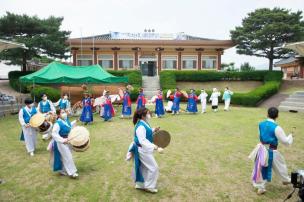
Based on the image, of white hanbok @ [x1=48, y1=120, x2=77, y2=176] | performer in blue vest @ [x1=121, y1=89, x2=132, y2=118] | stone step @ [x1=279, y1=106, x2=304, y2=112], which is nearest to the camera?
white hanbok @ [x1=48, y1=120, x2=77, y2=176]

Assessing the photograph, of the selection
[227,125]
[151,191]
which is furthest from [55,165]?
[227,125]

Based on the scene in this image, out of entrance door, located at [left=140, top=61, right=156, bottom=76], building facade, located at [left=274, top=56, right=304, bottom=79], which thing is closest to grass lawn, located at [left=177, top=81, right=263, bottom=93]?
entrance door, located at [left=140, top=61, right=156, bottom=76]

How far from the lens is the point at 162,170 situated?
673 cm

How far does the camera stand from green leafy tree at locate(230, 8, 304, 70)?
25922 millimetres

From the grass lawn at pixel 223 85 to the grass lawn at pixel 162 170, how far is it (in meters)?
16.0

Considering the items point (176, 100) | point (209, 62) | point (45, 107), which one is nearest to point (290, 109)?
point (176, 100)

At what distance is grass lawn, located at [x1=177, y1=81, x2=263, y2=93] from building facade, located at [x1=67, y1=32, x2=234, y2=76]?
457cm

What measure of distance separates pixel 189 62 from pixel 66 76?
19009 mm

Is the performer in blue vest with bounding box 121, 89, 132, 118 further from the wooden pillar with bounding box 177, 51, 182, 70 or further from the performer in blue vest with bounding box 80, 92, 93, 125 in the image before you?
the wooden pillar with bounding box 177, 51, 182, 70

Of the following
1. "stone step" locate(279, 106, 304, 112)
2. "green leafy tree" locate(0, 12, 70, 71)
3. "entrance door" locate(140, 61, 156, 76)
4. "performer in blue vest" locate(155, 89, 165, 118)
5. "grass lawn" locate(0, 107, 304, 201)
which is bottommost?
"grass lawn" locate(0, 107, 304, 201)

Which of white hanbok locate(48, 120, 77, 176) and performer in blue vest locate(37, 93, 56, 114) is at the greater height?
performer in blue vest locate(37, 93, 56, 114)

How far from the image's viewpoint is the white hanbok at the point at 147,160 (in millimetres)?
5219

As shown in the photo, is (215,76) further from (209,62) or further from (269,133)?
(269,133)

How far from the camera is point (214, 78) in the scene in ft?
91.1
